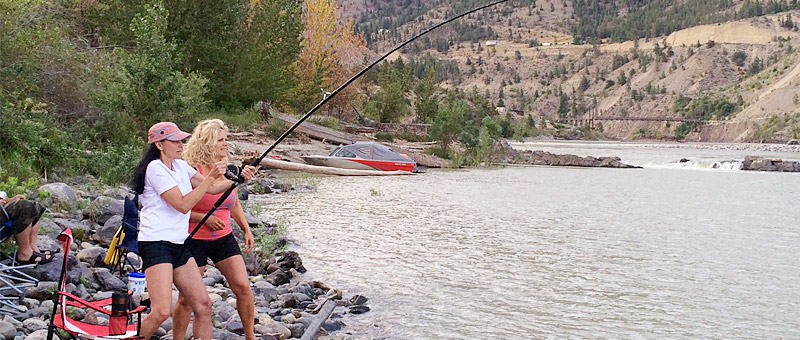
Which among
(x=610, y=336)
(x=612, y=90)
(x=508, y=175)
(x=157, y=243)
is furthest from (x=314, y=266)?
(x=612, y=90)

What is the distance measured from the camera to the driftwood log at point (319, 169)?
26.8 meters

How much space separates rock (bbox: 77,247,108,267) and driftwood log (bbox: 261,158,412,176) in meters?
18.0

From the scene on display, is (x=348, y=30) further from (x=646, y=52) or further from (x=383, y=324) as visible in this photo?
(x=646, y=52)

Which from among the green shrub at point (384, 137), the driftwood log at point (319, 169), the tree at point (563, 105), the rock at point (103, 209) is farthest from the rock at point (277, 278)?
the tree at point (563, 105)

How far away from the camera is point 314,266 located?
10812mm

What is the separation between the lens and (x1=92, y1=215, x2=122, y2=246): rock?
872 cm

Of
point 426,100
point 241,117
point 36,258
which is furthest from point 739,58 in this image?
point 36,258

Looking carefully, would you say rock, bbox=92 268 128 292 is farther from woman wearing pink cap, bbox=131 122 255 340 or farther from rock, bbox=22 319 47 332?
woman wearing pink cap, bbox=131 122 255 340

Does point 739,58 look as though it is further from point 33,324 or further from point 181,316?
point 33,324

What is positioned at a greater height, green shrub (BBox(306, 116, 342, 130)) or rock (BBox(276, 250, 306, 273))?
green shrub (BBox(306, 116, 342, 130))

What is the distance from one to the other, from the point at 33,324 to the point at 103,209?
180 inches

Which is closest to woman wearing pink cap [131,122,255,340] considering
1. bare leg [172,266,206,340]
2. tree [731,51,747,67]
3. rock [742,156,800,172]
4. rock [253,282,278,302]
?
bare leg [172,266,206,340]

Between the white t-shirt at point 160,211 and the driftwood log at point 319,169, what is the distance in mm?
20849

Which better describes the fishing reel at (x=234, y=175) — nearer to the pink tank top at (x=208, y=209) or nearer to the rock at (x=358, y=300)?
the pink tank top at (x=208, y=209)
